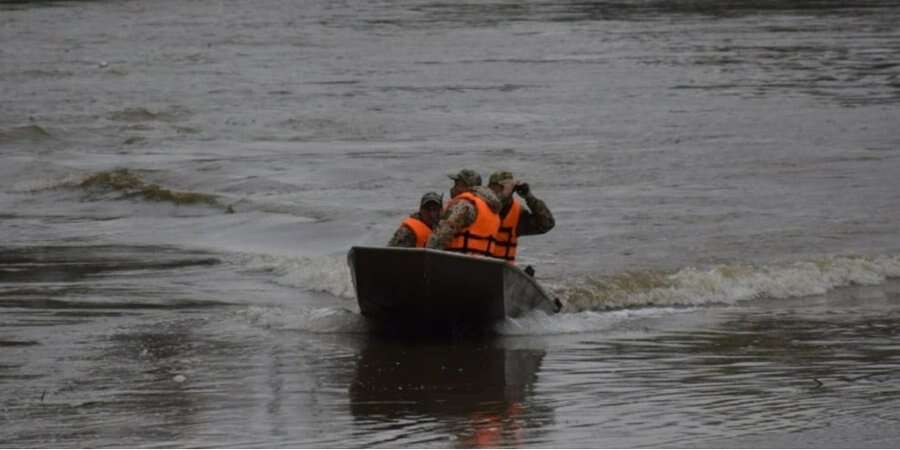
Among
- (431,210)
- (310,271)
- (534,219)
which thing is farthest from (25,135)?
(431,210)

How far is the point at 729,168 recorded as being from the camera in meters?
27.4

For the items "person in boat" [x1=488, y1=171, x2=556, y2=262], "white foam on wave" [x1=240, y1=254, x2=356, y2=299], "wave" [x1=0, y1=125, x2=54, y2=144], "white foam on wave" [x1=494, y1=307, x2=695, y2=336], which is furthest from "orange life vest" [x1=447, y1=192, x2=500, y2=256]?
"wave" [x1=0, y1=125, x2=54, y2=144]

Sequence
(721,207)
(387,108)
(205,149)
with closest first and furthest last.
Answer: (721,207), (205,149), (387,108)

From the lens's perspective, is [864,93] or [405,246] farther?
[864,93]

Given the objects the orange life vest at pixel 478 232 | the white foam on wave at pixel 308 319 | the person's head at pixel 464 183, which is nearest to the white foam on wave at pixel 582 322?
the orange life vest at pixel 478 232

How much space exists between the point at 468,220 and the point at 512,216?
860 mm

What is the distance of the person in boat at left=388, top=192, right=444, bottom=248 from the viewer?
14078mm

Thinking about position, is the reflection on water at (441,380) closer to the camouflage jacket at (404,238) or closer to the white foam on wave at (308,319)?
the white foam on wave at (308,319)

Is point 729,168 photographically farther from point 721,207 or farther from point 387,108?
point 387,108

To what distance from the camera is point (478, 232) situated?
13984mm

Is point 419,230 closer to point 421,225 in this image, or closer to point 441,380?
point 421,225

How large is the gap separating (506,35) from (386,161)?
28825 mm

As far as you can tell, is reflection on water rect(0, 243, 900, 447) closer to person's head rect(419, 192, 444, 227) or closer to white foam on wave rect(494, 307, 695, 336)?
white foam on wave rect(494, 307, 695, 336)

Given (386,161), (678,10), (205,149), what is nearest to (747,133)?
(386,161)
